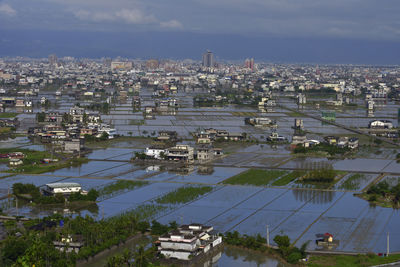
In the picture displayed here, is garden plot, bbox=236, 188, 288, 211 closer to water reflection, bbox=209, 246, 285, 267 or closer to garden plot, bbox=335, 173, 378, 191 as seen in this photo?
garden plot, bbox=335, 173, 378, 191

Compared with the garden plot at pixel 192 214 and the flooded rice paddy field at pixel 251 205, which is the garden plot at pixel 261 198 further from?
the garden plot at pixel 192 214

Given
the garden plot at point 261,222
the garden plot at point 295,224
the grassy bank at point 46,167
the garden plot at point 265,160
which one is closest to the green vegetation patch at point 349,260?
the garden plot at point 295,224

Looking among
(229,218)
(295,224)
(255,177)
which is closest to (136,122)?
(255,177)

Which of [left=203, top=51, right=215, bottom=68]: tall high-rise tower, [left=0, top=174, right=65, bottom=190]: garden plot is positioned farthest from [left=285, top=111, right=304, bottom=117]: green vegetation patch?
[left=203, top=51, right=215, bottom=68]: tall high-rise tower

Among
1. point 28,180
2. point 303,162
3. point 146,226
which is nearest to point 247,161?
point 303,162

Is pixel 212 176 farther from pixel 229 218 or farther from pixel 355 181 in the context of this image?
pixel 229 218
